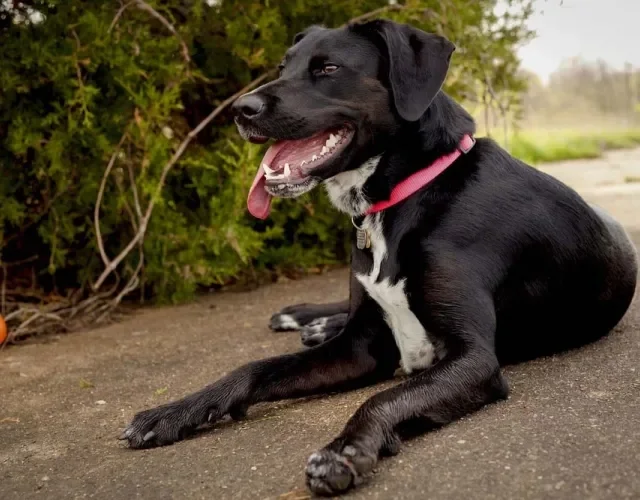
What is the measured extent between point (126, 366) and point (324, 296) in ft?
5.83

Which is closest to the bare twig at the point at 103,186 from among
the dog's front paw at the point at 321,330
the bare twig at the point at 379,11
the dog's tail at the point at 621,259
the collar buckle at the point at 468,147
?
the dog's front paw at the point at 321,330

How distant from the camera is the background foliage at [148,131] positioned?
4820mm

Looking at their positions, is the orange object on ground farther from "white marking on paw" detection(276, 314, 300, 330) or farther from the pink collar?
the pink collar

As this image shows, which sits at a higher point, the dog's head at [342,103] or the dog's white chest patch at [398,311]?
the dog's head at [342,103]

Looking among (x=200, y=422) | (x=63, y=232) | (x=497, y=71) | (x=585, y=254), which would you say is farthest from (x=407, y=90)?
(x=497, y=71)

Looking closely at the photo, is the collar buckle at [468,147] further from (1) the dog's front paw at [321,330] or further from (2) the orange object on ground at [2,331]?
(2) the orange object on ground at [2,331]

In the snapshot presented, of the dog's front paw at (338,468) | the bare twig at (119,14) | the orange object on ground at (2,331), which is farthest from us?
the bare twig at (119,14)

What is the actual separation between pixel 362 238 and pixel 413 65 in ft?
2.38

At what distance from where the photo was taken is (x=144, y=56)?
504 centimetres

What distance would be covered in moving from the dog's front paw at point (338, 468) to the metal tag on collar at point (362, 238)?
3.74 feet

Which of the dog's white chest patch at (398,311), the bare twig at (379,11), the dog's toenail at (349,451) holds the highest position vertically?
the bare twig at (379,11)

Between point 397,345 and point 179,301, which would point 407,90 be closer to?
point 397,345

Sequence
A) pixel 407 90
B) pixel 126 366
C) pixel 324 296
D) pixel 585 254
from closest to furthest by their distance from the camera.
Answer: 1. pixel 407 90
2. pixel 585 254
3. pixel 126 366
4. pixel 324 296

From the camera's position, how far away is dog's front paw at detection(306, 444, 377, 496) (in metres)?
2.14
